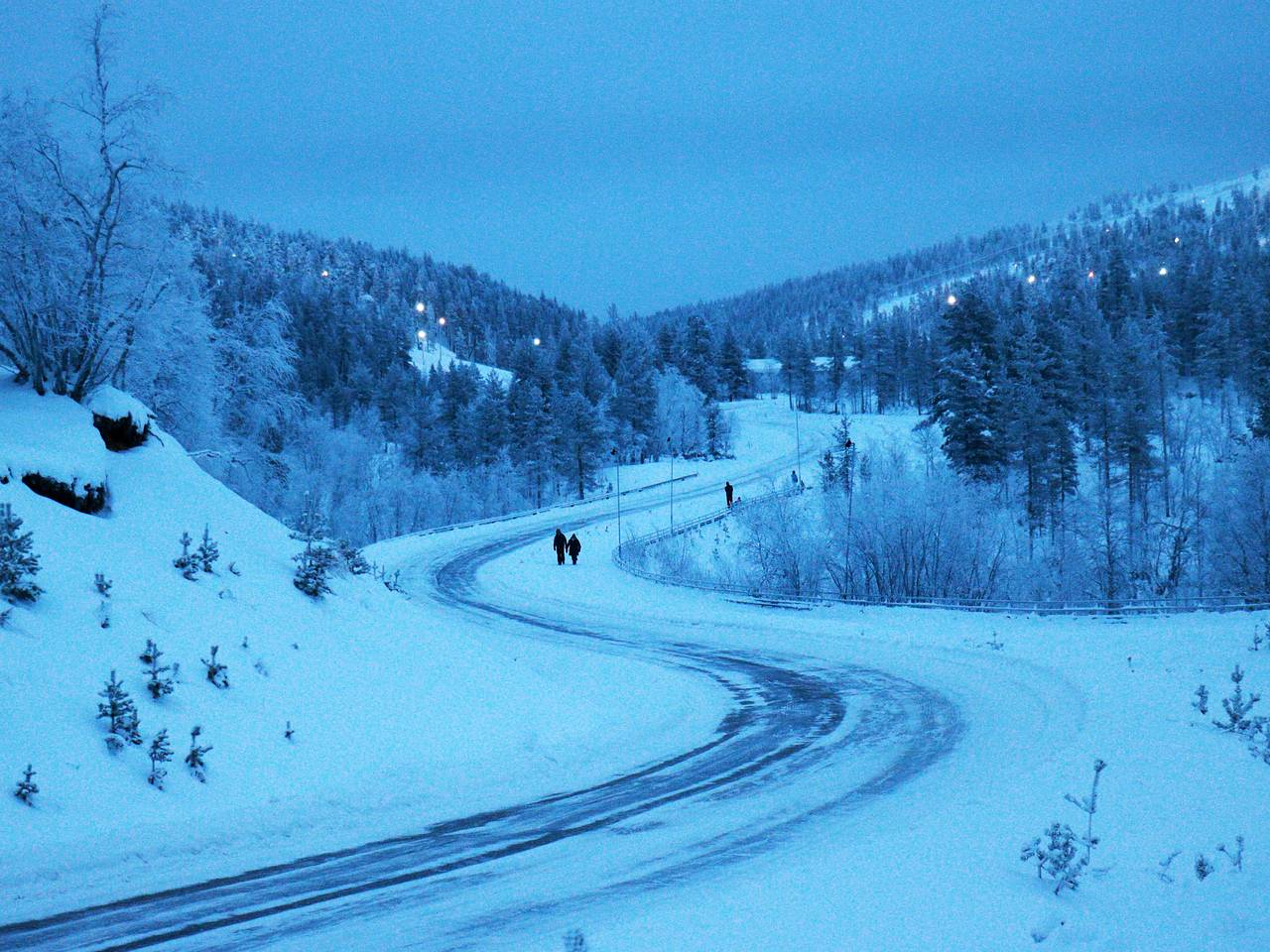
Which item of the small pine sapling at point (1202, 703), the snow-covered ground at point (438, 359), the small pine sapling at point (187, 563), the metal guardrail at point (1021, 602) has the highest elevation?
the snow-covered ground at point (438, 359)

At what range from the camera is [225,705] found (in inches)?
352

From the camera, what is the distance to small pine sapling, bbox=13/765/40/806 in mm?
6652

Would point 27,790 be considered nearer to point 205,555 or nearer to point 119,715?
point 119,715

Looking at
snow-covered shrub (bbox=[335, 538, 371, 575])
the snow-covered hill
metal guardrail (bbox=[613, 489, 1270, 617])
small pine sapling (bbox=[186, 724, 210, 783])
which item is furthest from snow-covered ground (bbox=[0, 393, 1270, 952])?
metal guardrail (bbox=[613, 489, 1270, 617])

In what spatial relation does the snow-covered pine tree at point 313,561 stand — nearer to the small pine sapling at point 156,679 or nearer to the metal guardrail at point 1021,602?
the small pine sapling at point 156,679

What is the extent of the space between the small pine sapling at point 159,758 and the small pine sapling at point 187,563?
368 centimetres

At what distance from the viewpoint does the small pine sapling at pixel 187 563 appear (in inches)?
431

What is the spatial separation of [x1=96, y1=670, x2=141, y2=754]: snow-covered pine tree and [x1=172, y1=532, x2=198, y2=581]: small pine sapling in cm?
334

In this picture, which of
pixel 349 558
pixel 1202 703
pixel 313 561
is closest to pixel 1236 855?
pixel 1202 703

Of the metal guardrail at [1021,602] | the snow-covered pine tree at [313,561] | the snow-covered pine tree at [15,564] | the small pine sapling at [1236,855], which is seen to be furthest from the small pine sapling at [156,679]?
the metal guardrail at [1021,602]

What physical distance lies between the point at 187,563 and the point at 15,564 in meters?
2.45

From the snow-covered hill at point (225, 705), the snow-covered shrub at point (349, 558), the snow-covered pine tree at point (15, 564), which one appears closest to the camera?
the snow-covered hill at point (225, 705)

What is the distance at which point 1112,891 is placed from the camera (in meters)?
5.93

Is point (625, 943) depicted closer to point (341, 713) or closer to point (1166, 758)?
point (341, 713)
